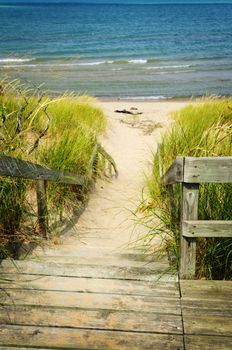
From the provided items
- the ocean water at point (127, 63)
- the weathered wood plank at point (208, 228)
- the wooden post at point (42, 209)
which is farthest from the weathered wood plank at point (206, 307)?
the ocean water at point (127, 63)

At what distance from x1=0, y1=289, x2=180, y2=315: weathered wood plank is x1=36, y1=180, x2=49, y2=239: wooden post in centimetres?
137

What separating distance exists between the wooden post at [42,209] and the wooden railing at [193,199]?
1690mm

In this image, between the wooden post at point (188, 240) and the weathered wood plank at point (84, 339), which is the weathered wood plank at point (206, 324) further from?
the wooden post at point (188, 240)

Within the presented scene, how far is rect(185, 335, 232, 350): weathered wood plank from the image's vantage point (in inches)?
112

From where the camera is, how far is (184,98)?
19625mm

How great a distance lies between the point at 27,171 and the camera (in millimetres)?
4027

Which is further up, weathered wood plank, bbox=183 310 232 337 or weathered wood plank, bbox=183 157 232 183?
weathered wood plank, bbox=183 157 232 183

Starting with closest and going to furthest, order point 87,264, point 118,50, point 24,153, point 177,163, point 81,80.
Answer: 1. point 177,163
2. point 87,264
3. point 24,153
4. point 81,80
5. point 118,50

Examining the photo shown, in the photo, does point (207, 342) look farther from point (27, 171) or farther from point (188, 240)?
point (27, 171)

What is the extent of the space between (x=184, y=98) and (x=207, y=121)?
35.8ft

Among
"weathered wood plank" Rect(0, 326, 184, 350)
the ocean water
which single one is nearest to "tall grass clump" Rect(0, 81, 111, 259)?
"weathered wood plank" Rect(0, 326, 184, 350)

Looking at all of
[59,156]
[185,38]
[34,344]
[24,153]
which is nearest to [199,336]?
[34,344]

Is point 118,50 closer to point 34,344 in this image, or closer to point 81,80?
point 81,80

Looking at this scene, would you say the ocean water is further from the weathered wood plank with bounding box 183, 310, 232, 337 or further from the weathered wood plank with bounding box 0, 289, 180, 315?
the weathered wood plank with bounding box 183, 310, 232, 337
